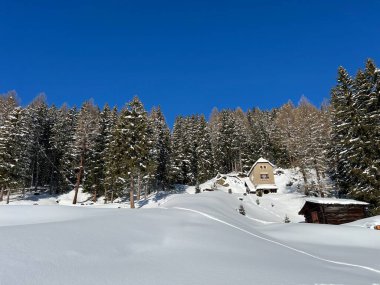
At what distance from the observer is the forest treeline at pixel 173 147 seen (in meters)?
33.7

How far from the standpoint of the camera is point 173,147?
68.4m

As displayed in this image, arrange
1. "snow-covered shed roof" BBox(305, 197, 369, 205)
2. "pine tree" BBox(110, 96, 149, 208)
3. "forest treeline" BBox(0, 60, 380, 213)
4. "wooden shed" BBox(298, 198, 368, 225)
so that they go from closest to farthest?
"snow-covered shed roof" BBox(305, 197, 369, 205) < "wooden shed" BBox(298, 198, 368, 225) < "forest treeline" BBox(0, 60, 380, 213) < "pine tree" BBox(110, 96, 149, 208)

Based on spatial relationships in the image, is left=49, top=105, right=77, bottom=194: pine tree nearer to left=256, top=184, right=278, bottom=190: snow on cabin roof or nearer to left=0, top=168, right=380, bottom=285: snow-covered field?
left=256, top=184, right=278, bottom=190: snow on cabin roof

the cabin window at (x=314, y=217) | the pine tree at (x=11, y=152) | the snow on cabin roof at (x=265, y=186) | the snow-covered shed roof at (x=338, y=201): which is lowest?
the cabin window at (x=314, y=217)

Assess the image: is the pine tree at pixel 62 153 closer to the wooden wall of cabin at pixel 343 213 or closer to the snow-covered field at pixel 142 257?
the wooden wall of cabin at pixel 343 213

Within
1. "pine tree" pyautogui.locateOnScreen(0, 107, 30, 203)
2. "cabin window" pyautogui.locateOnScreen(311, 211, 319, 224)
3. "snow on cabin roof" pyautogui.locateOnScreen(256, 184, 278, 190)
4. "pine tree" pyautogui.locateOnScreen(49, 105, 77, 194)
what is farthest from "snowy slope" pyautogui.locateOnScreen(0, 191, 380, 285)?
"pine tree" pyautogui.locateOnScreen(49, 105, 77, 194)

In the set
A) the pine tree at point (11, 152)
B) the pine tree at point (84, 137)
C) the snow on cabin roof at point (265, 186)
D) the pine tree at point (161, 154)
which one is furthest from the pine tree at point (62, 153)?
the snow on cabin roof at point (265, 186)

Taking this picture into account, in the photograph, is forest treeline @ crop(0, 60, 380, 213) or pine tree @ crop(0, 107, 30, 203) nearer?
forest treeline @ crop(0, 60, 380, 213)

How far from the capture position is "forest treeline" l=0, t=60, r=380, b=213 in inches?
1328

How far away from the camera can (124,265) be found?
6.56 metres

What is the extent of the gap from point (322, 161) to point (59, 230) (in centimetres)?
4579

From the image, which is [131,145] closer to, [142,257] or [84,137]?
[84,137]

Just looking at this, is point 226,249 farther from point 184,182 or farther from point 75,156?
point 184,182

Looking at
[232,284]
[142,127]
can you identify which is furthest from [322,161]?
[232,284]
